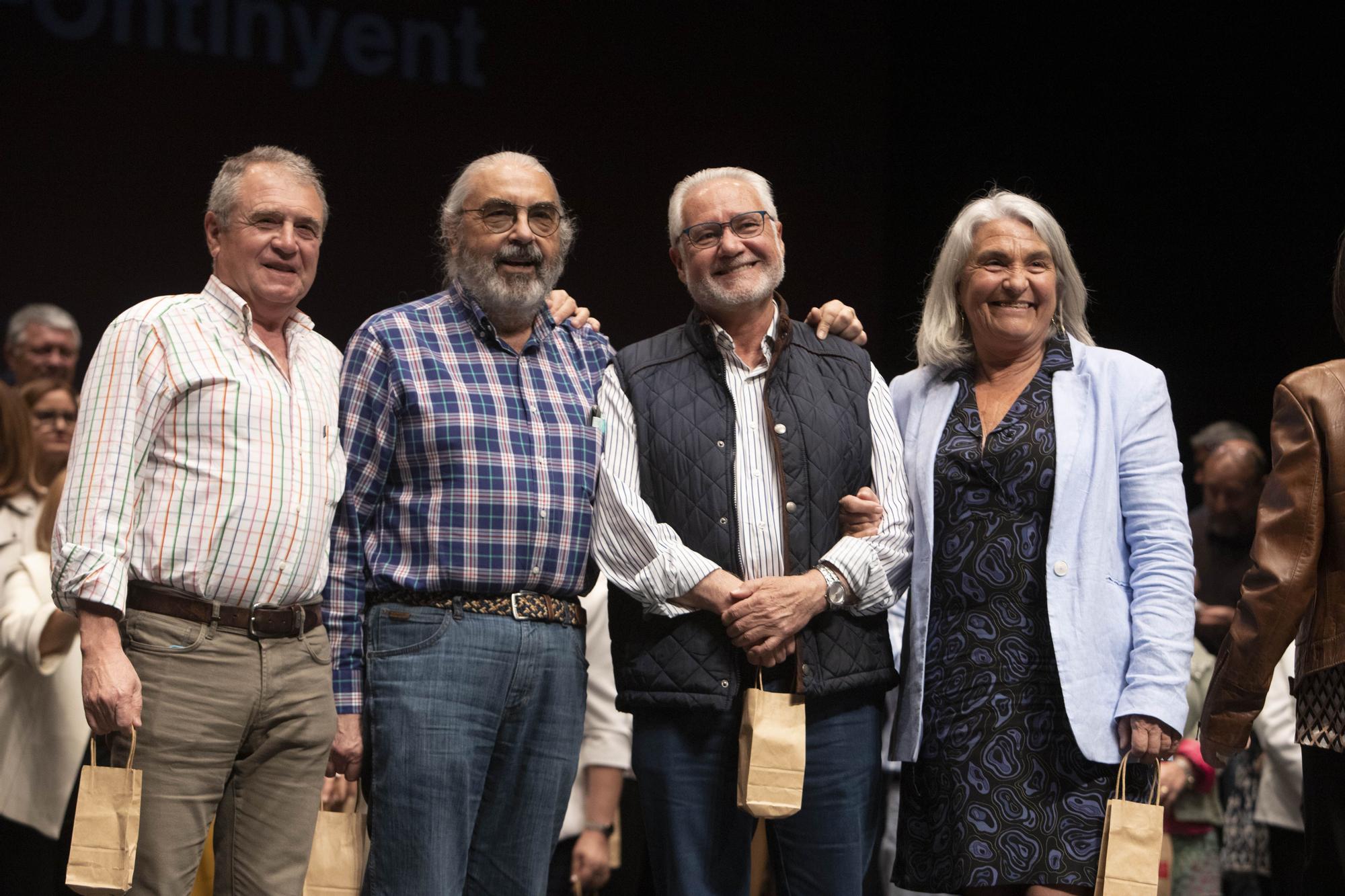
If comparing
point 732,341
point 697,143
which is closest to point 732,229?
point 732,341

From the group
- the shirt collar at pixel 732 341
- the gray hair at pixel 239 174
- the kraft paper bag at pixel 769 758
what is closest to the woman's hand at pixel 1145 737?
the kraft paper bag at pixel 769 758

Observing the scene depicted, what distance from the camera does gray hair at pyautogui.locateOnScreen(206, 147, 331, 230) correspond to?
2.97 metres

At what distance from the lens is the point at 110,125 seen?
16.7ft

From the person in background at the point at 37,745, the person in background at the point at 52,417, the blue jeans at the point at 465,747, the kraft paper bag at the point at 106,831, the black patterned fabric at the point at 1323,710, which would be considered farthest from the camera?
the person in background at the point at 52,417

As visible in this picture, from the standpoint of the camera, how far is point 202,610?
108 inches

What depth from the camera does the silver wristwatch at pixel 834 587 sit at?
282cm

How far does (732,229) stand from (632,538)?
68 cm

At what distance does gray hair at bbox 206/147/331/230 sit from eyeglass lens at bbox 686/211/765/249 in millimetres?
773

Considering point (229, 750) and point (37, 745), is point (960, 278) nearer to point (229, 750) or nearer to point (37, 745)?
point (229, 750)

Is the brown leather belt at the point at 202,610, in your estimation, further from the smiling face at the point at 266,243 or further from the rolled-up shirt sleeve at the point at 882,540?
the rolled-up shirt sleeve at the point at 882,540

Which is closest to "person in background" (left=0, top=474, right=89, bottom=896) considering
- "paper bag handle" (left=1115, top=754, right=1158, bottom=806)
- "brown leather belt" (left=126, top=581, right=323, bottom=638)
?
"brown leather belt" (left=126, top=581, right=323, bottom=638)

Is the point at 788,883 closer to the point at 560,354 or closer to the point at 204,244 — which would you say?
the point at 560,354

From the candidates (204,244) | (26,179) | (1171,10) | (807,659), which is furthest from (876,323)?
(807,659)

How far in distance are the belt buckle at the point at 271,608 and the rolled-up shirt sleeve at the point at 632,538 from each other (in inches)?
22.7
